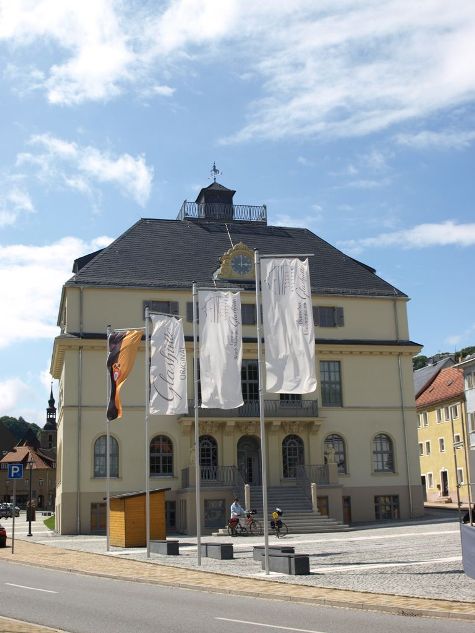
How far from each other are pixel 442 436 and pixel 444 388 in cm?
426

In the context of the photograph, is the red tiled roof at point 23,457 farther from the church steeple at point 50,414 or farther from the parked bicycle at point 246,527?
the parked bicycle at point 246,527

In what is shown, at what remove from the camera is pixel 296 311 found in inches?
840

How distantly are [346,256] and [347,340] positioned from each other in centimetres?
666

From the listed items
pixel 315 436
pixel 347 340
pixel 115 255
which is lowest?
pixel 315 436

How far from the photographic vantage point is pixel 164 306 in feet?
148

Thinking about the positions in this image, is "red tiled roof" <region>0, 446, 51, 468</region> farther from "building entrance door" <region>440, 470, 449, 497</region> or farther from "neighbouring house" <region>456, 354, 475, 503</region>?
"neighbouring house" <region>456, 354, 475, 503</region>

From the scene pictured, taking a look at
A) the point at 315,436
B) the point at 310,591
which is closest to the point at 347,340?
the point at 315,436

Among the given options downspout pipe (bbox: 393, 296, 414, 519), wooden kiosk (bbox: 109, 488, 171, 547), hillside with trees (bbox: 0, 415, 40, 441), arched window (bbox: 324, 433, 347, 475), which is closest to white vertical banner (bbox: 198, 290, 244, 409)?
wooden kiosk (bbox: 109, 488, 171, 547)

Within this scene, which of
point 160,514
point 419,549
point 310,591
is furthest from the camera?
point 160,514

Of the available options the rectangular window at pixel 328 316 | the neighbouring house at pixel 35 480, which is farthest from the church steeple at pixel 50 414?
the rectangular window at pixel 328 316

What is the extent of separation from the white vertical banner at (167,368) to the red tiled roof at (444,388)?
46.7m

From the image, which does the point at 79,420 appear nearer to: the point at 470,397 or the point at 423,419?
the point at 470,397

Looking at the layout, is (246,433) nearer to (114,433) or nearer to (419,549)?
(114,433)

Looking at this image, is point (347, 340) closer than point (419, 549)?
No
